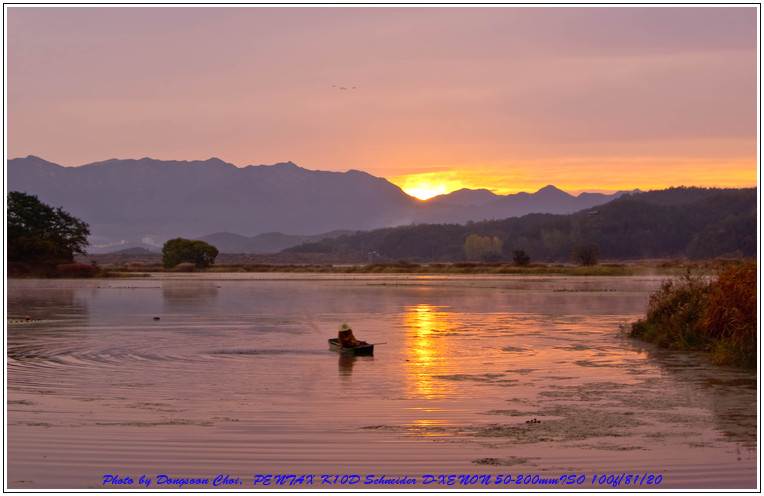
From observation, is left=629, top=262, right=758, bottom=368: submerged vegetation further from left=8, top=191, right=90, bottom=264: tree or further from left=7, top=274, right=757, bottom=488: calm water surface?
left=8, top=191, right=90, bottom=264: tree

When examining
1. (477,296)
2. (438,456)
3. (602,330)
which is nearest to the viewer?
(438,456)

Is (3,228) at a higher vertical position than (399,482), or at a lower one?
higher

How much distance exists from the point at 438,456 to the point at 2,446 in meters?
5.79

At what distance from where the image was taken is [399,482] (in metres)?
12.7

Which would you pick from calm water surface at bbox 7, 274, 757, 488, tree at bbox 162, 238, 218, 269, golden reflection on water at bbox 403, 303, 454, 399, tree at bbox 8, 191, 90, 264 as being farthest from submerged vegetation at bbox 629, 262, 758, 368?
tree at bbox 162, 238, 218, 269

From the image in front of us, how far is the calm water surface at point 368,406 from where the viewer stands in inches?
545

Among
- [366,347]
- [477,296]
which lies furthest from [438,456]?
[477,296]

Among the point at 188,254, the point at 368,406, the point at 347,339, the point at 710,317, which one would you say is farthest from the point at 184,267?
the point at 368,406

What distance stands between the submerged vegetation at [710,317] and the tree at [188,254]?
119 metres

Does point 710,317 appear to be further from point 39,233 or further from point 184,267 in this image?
point 184,267

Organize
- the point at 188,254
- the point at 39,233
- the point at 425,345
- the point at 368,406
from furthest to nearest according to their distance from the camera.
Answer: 1. the point at 188,254
2. the point at 39,233
3. the point at 425,345
4. the point at 368,406

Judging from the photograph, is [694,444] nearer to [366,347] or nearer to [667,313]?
[366,347]

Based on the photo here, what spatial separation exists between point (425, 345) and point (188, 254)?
120m

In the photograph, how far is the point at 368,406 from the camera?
1869 centimetres
